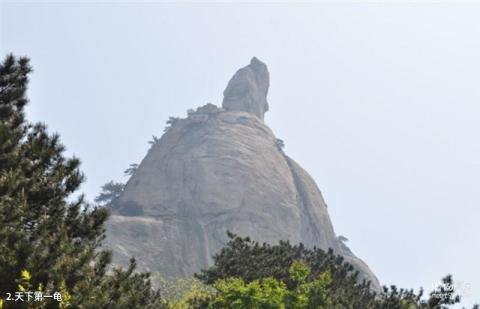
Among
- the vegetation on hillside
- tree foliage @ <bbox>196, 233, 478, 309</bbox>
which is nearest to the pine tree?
the vegetation on hillside

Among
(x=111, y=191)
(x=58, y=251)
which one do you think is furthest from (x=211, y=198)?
(x=58, y=251)

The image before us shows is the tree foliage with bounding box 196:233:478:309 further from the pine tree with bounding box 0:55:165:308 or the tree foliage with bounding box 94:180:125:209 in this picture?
the tree foliage with bounding box 94:180:125:209

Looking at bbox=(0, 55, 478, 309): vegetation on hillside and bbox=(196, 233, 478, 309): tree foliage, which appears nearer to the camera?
bbox=(0, 55, 478, 309): vegetation on hillside

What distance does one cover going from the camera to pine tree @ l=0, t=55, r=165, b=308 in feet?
52.9

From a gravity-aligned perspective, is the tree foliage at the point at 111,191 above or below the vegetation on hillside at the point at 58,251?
above

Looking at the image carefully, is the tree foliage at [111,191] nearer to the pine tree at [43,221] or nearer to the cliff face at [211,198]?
the cliff face at [211,198]

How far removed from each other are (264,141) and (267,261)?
248 feet

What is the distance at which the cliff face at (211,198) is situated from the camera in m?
95.4

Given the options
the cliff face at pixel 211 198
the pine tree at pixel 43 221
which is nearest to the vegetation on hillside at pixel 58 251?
the pine tree at pixel 43 221

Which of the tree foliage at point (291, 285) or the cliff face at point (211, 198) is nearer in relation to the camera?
the tree foliage at point (291, 285)

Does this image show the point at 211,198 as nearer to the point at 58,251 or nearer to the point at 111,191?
the point at 111,191

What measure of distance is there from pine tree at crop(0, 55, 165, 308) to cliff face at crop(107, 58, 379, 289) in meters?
65.4

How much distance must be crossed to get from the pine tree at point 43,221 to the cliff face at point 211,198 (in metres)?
65.4

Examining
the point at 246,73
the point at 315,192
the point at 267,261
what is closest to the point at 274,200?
the point at 315,192
